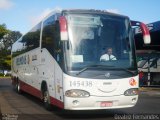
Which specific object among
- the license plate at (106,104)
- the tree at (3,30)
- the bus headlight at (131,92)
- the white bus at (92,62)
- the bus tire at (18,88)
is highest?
the tree at (3,30)

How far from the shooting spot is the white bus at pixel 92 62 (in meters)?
11.1

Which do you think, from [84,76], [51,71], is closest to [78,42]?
[84,76]

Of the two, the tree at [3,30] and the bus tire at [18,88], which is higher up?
the tree at [3,30]

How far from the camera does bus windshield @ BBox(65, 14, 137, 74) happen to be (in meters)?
11.2

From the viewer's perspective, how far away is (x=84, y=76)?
1109 cm

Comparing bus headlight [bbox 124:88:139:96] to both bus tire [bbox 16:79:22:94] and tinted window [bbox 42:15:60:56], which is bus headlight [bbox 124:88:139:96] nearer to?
tinted window [bbox 42:15:60:56]

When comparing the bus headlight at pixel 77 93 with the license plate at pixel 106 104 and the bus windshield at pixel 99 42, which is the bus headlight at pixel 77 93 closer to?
the license plate at pixel 106 104

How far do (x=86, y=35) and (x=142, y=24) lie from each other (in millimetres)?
1963

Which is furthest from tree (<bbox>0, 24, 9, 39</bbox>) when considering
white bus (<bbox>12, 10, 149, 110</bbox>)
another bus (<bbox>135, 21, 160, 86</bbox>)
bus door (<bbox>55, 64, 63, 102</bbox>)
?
bus door (<bbox>55, 64, 63, 102</bbox>)

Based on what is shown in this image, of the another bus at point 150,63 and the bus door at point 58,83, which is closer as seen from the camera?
the bus door at point 58,83

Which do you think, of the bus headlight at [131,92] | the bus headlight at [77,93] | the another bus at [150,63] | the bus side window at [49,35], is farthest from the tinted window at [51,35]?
the another bus at [150,63]

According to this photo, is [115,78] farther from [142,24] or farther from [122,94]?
[142,24]

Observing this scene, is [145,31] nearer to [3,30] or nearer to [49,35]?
[49,35]

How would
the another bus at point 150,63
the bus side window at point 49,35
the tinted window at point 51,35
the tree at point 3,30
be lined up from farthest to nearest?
the tree at point 3,30
the another bus at point 150,63
the bus side window at point 49,35
the tinted window at point 51,35
